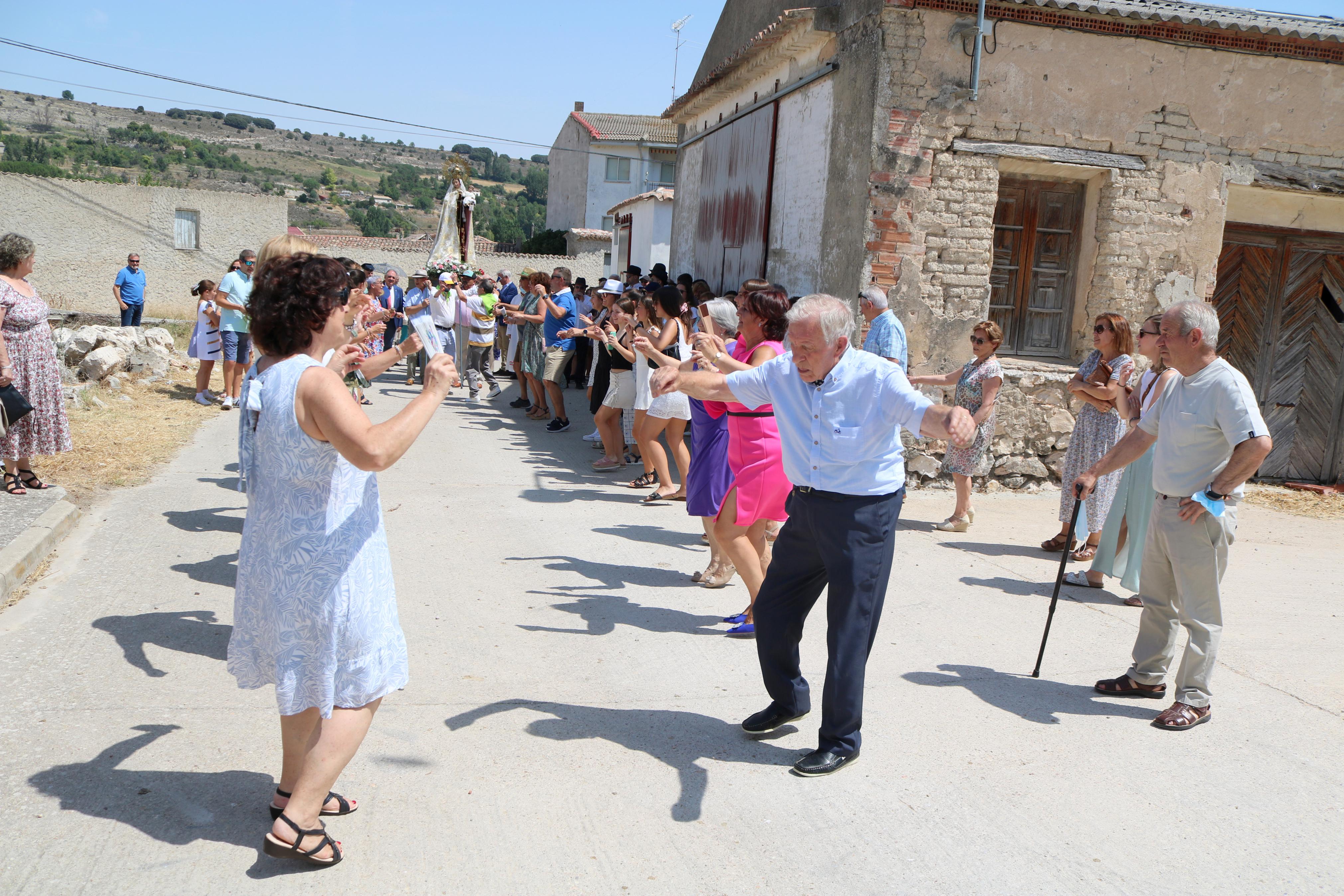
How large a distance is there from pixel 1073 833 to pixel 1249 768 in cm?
110

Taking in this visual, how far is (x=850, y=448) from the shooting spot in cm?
356

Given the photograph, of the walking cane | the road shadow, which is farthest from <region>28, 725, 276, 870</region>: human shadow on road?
the walking cane

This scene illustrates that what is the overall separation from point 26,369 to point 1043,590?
287 inches

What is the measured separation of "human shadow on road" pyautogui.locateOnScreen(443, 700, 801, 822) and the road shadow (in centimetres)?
86

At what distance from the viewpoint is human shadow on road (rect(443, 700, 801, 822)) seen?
12.4ft

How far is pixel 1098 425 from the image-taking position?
22.9 feet

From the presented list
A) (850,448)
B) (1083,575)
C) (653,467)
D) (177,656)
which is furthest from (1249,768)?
(653,467)

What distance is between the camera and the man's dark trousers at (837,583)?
3.55 meters

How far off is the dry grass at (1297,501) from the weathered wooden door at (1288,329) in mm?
453

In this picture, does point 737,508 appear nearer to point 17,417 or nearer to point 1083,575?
point 1083,575

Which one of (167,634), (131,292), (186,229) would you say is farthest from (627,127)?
(167,634)

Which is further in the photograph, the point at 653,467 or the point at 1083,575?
the point at 653,467

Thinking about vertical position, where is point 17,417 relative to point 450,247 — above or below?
below

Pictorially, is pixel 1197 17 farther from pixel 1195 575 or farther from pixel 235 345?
pixel 235 345
